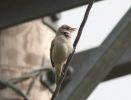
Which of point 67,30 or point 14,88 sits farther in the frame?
point 14,88

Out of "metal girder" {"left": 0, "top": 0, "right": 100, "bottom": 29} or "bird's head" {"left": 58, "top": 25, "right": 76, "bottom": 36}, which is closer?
"bird's head" {"left": 58, "top": 25, "right": 76, "bottom": 36}

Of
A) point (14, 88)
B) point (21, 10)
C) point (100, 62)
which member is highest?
point (100, 62)

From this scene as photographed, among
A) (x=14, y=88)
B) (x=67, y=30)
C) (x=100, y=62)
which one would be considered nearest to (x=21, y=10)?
(x=67, y=30)

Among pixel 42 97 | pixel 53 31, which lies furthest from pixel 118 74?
pixel 53 31

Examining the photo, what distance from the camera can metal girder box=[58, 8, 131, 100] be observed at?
4156 millimetres

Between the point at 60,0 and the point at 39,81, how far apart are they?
1216mm

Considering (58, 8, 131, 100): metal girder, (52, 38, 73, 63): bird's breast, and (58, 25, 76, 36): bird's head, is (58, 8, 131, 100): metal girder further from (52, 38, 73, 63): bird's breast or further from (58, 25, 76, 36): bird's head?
(58, 25, 76, 36): bird's head

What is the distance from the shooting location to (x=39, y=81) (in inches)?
241

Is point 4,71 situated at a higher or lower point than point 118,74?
lower

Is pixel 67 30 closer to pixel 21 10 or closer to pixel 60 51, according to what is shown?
pixel 60 51

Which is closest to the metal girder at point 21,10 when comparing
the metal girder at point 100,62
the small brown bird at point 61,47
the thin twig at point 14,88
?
the small brown bird at point 61,47

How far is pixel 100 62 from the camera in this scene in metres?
4.23

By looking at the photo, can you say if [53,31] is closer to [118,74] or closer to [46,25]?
[46,25]

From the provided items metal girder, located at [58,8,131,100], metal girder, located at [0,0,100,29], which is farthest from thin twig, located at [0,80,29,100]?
metal girder, located at [58,8,131,100]
